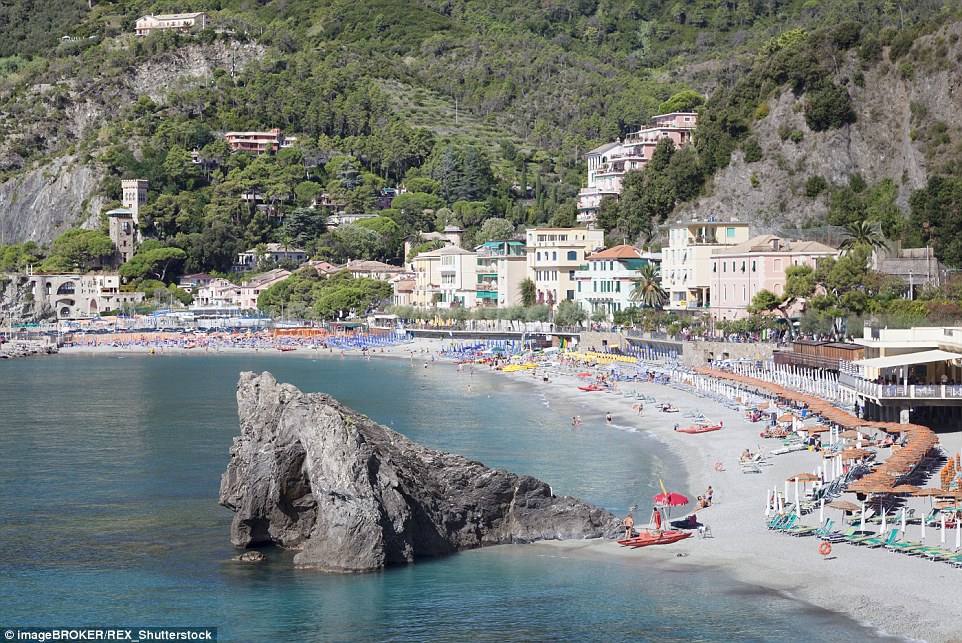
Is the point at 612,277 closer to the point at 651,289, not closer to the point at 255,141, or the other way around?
the point at 651,289

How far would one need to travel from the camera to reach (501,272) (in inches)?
4601

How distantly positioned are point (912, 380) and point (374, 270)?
321 feet

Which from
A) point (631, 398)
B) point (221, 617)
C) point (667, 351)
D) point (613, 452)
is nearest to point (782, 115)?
point (667, 351)

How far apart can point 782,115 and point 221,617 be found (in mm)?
85391

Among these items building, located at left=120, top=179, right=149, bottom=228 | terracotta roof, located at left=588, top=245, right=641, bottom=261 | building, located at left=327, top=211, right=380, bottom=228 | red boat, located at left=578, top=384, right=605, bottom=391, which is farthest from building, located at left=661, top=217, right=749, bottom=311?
building, located at left=120, top=179, right=149, bottom=228

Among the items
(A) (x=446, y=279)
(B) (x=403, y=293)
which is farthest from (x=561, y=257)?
(B) (x=403, y=293)

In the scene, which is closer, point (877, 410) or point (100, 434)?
point (877, 410)

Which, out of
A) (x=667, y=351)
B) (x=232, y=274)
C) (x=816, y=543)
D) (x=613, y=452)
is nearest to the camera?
(x=816, y=543)

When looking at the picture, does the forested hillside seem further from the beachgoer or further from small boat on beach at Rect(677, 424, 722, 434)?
the beachgoer

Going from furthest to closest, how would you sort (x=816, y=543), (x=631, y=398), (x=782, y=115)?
(x=782, y=115) < (x=631, y=398) < (x=816, y=543)

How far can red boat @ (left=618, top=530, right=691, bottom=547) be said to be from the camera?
3328cm

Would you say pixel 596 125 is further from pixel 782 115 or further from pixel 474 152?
pixel 782 115

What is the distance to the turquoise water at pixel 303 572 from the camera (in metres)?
28.0

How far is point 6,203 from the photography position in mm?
183500
